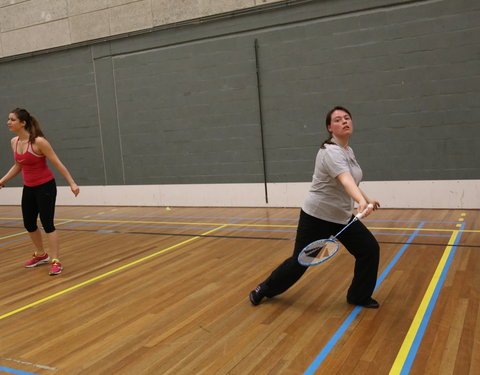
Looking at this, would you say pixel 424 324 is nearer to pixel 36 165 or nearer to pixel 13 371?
pixel 13 371

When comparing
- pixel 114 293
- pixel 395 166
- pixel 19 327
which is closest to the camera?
pixel 19 327

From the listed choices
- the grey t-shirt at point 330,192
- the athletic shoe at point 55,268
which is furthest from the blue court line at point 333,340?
the athletic shoe at point 55,268

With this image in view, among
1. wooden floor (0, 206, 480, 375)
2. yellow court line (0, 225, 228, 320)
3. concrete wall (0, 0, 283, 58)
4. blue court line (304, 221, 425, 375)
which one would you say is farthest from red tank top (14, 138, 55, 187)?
concrete wall (0, 0, 283, 58)

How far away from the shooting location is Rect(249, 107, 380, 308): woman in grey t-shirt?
10.3 feet

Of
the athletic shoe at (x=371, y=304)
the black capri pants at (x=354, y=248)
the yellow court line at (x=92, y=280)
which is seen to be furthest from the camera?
the yellow court line at (x=92, y=280)

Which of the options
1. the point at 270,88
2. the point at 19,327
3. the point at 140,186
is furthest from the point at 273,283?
the point at 140,186

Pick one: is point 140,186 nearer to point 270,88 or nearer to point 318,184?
point 270,88

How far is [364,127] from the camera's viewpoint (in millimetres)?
7445

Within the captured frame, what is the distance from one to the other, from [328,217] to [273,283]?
66cm

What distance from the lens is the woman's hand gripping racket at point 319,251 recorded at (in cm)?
315

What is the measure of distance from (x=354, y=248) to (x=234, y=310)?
3.23 ft

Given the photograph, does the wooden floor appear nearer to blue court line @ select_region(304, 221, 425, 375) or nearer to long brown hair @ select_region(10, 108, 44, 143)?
blue court line @ select_region(304, 221, 425, 375)

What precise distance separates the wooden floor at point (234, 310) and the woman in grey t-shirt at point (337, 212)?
24 centimetres

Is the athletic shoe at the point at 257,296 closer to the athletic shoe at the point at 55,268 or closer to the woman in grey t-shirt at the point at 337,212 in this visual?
the woman in grey t-shirt at the point at 337,212
